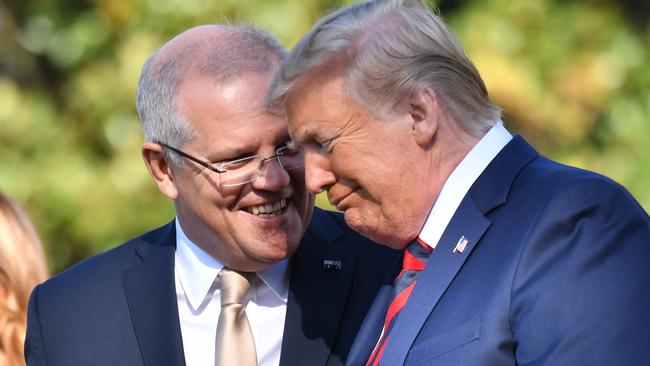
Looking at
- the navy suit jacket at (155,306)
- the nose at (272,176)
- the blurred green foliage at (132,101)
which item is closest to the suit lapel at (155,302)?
the navy suit jacket at (155,306)

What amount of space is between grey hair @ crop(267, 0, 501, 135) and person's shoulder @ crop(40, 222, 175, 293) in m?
1.13

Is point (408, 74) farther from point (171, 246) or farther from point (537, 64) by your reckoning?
point (537, 64)

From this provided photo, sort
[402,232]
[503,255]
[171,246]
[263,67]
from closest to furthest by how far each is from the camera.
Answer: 1. [503,255]
2. [402,232]
3. [263,67]
4. [171,246]

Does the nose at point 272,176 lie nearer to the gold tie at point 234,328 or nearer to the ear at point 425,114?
the gold tie at point 234,328

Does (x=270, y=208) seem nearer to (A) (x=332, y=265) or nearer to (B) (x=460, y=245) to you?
(A) (x=332, y=265)

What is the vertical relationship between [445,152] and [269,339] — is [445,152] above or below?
above

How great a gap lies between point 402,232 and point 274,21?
3.28m

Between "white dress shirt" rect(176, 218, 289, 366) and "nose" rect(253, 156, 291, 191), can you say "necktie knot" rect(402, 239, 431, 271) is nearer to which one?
"nose" rect(253, 156, 291, 191)

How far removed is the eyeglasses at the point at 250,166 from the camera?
10.3 feet

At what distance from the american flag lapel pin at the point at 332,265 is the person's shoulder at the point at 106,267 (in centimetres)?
50

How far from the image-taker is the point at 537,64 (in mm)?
6105

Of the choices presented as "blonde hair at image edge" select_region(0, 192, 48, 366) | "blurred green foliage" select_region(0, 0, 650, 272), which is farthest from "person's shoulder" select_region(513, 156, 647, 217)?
"blurred green foliage" select_region(0, 0, 650, 272)

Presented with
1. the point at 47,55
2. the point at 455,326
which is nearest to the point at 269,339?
the point at 455,326

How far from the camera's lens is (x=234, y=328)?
315 centimetres
